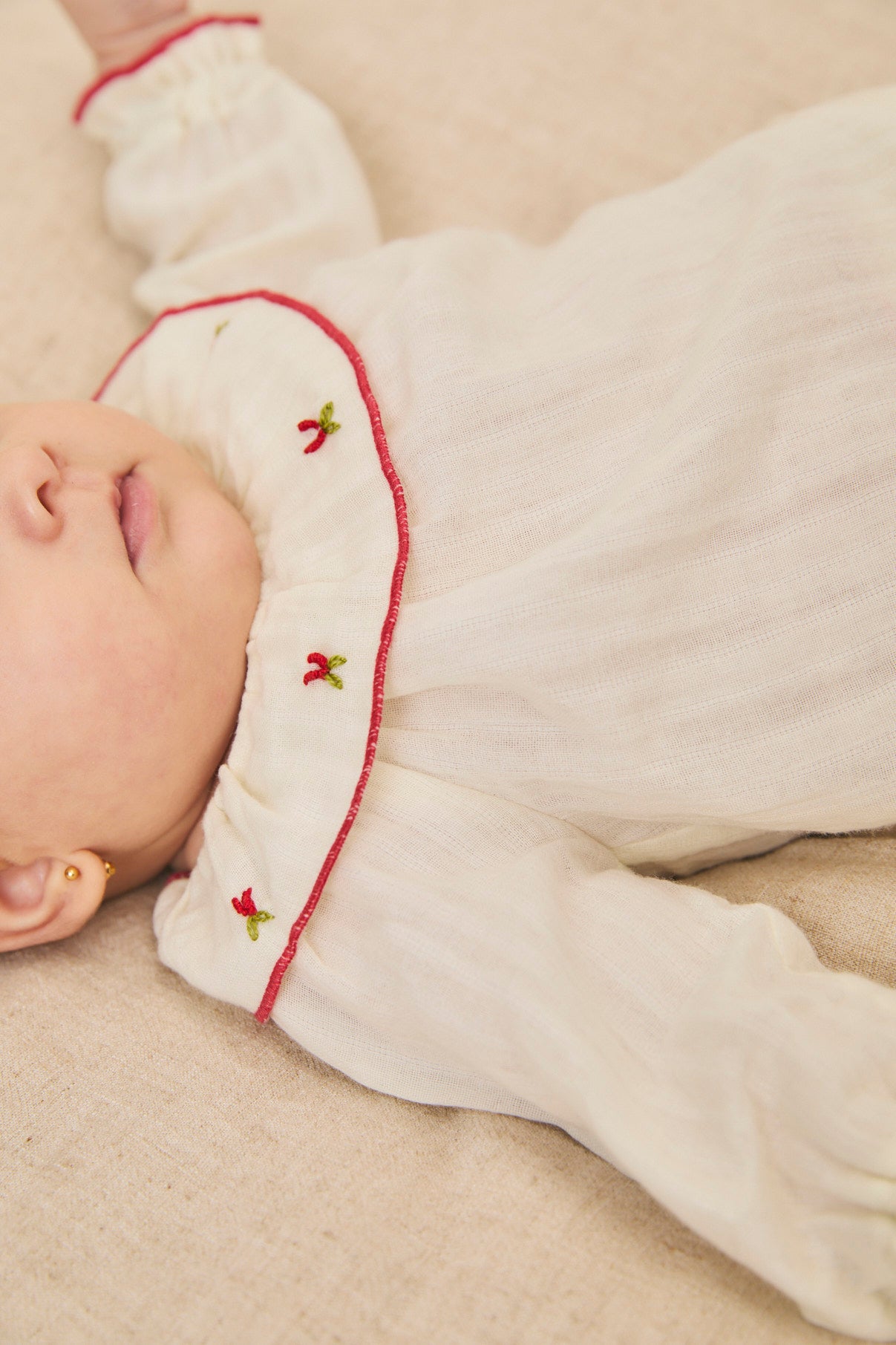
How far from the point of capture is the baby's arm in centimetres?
121

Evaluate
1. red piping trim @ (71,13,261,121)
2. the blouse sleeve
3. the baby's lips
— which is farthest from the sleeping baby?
red piping trim @ (71,13,261,121)

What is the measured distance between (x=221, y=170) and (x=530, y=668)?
788mm

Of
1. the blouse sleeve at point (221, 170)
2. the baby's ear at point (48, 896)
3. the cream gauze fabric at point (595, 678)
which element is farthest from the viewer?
the blouse sleeve at point (221, 170)

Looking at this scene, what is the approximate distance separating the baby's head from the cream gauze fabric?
0.15ft

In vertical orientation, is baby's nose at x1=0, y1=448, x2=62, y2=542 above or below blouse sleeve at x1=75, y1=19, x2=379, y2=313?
below

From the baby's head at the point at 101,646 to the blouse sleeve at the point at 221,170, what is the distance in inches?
13.0

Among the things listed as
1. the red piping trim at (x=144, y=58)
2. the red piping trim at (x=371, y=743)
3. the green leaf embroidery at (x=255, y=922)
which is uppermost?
the red piping trim at (x=144, y=58)

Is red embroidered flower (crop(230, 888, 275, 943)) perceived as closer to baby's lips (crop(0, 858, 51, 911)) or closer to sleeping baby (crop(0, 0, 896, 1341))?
sleeping baby (crop(0, 0, 896, 1341))

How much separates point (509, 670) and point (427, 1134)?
0.36 metres

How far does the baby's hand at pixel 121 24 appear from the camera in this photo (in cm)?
123

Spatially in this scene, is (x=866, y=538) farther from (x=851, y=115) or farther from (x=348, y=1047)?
(x=348, y=1047)

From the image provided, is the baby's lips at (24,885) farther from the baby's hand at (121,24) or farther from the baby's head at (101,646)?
the baby's hand at (121,24)

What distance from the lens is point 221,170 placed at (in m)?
1.24

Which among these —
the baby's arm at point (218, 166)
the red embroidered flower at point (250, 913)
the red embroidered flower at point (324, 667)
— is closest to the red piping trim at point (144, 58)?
the baby's arm at point (218, 166)
